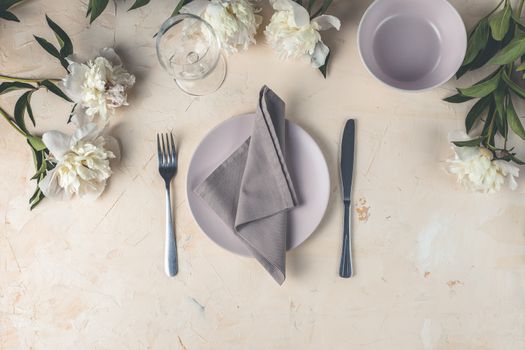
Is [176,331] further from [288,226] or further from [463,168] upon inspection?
[463,168]

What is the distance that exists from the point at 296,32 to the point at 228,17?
0.29ft

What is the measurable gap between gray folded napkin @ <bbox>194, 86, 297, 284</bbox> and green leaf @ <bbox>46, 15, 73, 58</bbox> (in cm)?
26

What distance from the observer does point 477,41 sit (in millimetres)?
622

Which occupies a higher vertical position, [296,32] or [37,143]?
[296,32]

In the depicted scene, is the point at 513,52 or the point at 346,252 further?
the point at 346,252

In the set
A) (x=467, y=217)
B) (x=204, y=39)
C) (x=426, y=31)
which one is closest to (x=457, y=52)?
(x=426, y=31)

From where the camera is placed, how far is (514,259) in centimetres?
67

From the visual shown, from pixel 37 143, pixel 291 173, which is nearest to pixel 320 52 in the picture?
pixel 291 173

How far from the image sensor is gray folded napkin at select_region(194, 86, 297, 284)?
619 millimetres

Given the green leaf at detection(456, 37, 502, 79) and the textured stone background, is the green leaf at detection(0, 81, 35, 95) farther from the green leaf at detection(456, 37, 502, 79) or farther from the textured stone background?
the green leaf at detection(456, 37, 502, 79)

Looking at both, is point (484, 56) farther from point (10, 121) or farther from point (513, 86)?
point (10, 121)

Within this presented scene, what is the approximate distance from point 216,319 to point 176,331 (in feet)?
0.20

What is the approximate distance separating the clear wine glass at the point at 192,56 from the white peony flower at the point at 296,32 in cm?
8

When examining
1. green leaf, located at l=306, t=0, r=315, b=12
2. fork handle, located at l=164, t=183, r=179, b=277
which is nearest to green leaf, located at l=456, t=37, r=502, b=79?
green leaf, located at l=306, t=0, r=315, b=12
